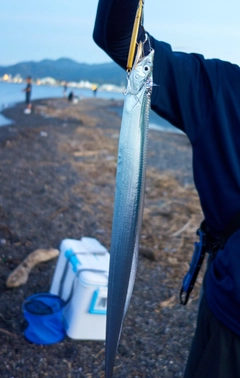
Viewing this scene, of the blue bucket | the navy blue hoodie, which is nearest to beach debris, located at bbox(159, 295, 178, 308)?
the blue bucket

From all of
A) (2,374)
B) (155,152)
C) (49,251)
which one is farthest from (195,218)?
(155,152)

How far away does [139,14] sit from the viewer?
1601 millimetres

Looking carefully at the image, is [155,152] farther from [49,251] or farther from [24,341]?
[24,341]

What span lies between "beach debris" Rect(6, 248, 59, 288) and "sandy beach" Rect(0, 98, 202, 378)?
0.21ft

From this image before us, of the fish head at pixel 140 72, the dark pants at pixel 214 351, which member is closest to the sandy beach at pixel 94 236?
the dark pants at pixel 214 351

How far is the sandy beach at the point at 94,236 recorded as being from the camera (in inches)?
133

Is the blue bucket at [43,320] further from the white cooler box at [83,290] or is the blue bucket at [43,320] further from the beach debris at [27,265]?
the beach debris at [27,265]

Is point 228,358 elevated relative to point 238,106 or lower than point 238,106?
lower

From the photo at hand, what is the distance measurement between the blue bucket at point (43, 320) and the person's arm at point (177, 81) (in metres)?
2.18

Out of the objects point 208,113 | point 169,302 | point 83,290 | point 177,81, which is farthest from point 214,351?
point 169,302

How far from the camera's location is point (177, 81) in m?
2.05

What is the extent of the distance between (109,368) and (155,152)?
Result: 591 inches

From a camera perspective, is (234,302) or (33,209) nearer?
(234,302)

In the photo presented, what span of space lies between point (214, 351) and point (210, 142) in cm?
104
